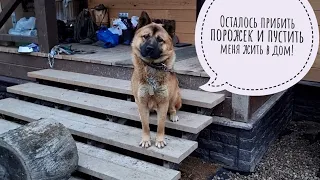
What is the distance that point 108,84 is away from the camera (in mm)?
3203

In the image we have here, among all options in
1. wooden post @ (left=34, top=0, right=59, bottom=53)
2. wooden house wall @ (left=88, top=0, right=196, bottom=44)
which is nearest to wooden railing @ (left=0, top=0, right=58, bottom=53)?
Result: wooden post @ (left=34, top=0, right=59, bottom=53)

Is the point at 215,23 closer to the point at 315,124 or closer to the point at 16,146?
the point at 16,146

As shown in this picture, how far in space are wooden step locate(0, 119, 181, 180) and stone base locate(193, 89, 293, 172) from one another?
0.73 meters

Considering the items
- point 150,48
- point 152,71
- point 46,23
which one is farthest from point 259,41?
point 46,23

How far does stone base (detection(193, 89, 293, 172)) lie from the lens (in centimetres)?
275

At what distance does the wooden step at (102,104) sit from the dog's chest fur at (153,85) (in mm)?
391

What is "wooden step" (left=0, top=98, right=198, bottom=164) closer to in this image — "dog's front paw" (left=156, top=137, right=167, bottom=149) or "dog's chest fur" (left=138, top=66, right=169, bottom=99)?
"dog's front paw" (left=156, top=137, right=167, bottom=149)

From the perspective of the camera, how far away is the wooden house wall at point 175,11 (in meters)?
4.51

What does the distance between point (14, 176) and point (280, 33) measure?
1.82 metres

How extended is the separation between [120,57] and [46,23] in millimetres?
943

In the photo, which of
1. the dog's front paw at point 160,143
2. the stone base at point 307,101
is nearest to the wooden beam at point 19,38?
the dog's front paw at point 160,143

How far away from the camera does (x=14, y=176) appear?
6.93 feet

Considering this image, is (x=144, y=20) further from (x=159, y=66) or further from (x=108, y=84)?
(x=108, y=84)

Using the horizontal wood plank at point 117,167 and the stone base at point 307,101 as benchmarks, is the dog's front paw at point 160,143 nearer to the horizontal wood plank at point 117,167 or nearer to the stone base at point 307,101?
the horizontal wood plank at point 117,167
